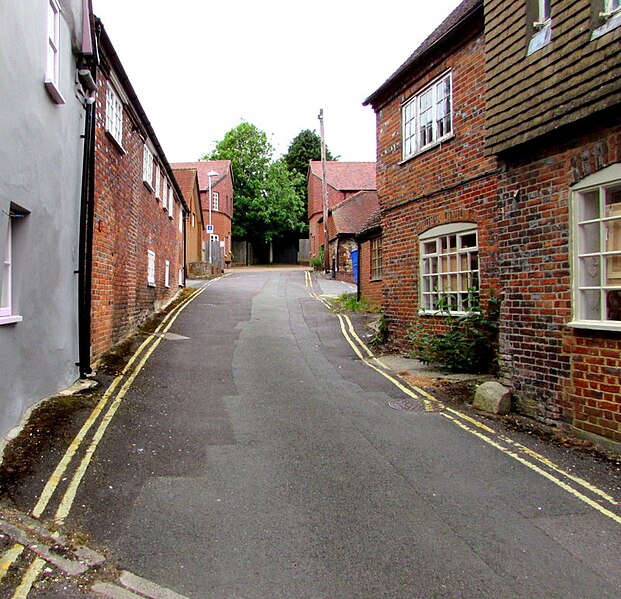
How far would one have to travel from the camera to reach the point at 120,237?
10.6m

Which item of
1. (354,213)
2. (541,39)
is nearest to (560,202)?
(541,39)

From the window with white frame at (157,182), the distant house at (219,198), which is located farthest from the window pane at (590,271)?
the distant house at (219,198)

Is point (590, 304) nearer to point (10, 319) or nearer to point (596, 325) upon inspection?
point (596, 325)

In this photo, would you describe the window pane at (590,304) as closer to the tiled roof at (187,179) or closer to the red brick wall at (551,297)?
the red brick wall at (551,297)

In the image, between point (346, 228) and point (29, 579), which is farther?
point (346, 228)

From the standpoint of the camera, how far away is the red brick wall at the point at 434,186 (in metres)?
9.09

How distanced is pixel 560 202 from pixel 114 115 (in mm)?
8382

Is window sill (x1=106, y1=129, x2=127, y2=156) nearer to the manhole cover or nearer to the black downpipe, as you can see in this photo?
the black downpipe

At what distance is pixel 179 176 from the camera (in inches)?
1331

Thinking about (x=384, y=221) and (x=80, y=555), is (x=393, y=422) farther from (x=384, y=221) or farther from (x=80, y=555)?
(x=384, y=221)

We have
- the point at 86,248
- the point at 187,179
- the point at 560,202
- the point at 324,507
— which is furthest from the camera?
the point at 187,179

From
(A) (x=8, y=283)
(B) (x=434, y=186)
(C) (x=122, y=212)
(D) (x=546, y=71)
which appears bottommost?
(A) (x=8, y=283)

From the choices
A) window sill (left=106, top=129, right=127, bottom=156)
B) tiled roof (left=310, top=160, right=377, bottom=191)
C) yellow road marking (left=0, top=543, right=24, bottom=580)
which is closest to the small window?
window sill (left=106, top=129, right=127, bottom=156)

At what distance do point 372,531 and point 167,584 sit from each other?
1.45m
